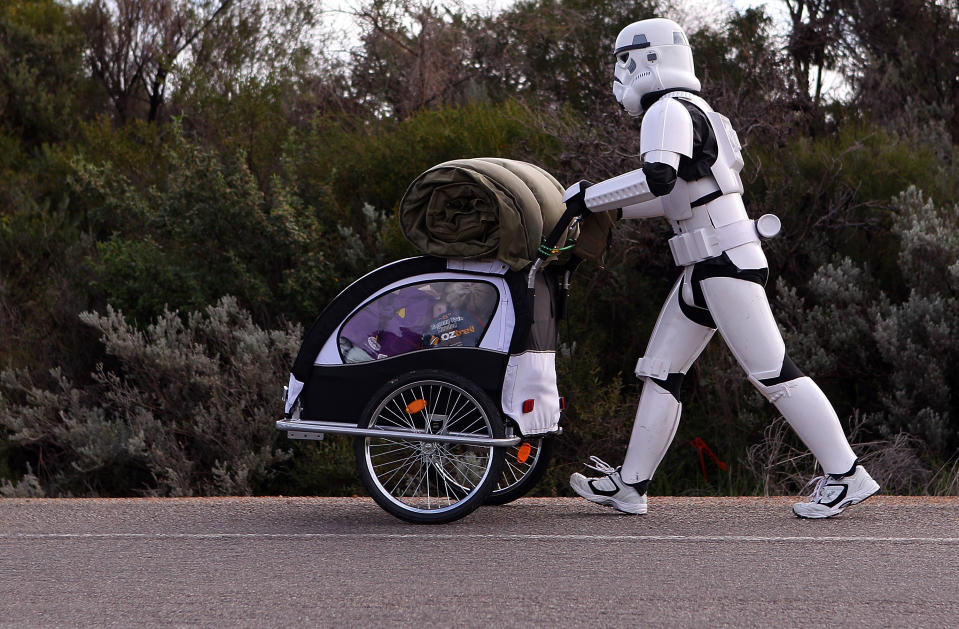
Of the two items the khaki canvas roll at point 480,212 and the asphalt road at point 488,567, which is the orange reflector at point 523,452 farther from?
the khaki canvas roll at point 480,212

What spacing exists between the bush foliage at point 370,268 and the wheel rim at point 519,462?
203 centimetres

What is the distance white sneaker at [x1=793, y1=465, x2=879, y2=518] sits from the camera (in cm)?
606

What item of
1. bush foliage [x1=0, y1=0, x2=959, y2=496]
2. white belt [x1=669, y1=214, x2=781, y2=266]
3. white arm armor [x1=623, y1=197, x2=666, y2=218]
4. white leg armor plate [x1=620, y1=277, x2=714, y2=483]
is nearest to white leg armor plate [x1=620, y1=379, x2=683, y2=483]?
white leg armor plate [x1=620, y1=277, x2=714, y2=483]

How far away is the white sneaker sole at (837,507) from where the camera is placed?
6055 millimetres

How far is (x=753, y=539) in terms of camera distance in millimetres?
5652

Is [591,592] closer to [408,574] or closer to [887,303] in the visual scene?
[408,574]

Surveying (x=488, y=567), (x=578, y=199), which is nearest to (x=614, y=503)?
(x=488, y=567)

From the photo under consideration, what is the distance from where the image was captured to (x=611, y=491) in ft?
21.4

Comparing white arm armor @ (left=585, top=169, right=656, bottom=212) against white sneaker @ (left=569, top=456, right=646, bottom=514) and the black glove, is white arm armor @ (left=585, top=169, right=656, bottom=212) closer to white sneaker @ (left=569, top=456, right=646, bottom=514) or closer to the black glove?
the black glove

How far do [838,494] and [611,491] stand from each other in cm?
120

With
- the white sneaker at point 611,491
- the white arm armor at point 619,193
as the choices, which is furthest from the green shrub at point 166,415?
the white arm armor at point 619,193

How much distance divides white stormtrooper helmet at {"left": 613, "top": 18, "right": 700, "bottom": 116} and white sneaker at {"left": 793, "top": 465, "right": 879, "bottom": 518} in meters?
2.20

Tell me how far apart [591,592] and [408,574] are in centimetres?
82

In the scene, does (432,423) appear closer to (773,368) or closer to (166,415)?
(773,368)
